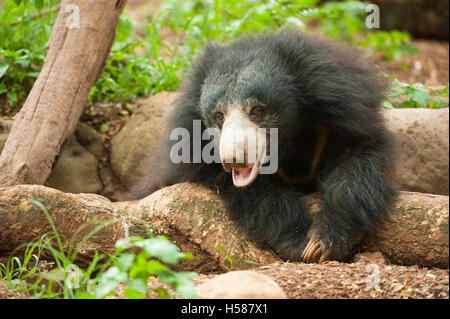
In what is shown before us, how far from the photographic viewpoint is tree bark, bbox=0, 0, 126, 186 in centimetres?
376

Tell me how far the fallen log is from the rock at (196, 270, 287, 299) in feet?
2.24

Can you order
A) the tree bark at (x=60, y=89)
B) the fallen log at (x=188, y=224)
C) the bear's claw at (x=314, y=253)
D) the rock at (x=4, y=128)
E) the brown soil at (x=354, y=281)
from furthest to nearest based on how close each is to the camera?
1. the rock at (x=4, y=128)
2. the tree bark at (x=60, y=89)
3. the bear's claw at (x=314, y=253)
4. the fallen log at (x=188, y=224)
5. the brown soil at (x=354, y=281)

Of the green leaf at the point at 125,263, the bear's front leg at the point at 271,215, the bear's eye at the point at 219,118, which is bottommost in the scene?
the bear's front leg at the point at 271,215

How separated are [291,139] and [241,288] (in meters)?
1.60

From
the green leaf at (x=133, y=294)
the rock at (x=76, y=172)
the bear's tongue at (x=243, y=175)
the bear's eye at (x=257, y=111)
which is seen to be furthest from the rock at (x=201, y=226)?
the rock at (x=76, y=172)

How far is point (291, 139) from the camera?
3.70 m

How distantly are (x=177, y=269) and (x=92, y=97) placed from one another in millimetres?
2763

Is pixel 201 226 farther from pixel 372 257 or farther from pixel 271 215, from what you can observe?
pixel 372 257

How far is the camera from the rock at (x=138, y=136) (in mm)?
5504

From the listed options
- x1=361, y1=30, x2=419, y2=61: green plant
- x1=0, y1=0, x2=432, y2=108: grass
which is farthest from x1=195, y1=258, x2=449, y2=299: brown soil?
x1=361, y1=30, x2=419, y2=61: green plant

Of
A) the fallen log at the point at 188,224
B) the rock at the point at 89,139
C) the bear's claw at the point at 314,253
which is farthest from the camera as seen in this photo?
the rock at the point at 89,139

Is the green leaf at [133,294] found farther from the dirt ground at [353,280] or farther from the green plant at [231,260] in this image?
the green plant at [231,260]
